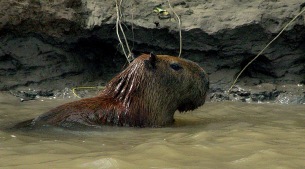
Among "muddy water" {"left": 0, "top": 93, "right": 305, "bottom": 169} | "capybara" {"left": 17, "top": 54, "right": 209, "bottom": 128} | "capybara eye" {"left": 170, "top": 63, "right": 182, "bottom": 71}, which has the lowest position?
"muddy water" {"left": 0, "top": 93, "right": 305, "bottom": 169}

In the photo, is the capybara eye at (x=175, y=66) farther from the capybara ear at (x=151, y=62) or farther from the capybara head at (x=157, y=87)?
the capybara ear at (x=151, y=62)

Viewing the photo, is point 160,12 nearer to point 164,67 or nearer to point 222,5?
point 222,5

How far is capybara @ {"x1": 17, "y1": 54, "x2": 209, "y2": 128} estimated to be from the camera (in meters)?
5.30

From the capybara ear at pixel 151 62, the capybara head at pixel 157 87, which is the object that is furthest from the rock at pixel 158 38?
the capybara ear at pixel 151 62

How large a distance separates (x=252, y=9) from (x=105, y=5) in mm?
1959

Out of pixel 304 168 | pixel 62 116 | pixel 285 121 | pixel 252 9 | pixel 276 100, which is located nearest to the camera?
pixel 304 168

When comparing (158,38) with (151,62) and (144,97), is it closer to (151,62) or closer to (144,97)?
(151,62)

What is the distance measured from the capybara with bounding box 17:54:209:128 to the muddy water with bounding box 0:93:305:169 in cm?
20

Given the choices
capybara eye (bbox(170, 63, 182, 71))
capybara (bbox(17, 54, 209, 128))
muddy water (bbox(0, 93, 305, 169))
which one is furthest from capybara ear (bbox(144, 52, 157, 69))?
muddy water (bbox(0, 93, 305, 169))

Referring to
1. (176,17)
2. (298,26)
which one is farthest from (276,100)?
(176,17)

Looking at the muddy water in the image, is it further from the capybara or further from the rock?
the rock

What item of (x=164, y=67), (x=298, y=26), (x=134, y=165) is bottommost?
(x=134, y=165)

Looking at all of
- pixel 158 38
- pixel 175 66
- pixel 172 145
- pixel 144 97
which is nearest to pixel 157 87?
pixel 144 97

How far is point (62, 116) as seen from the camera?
5.14 meters
